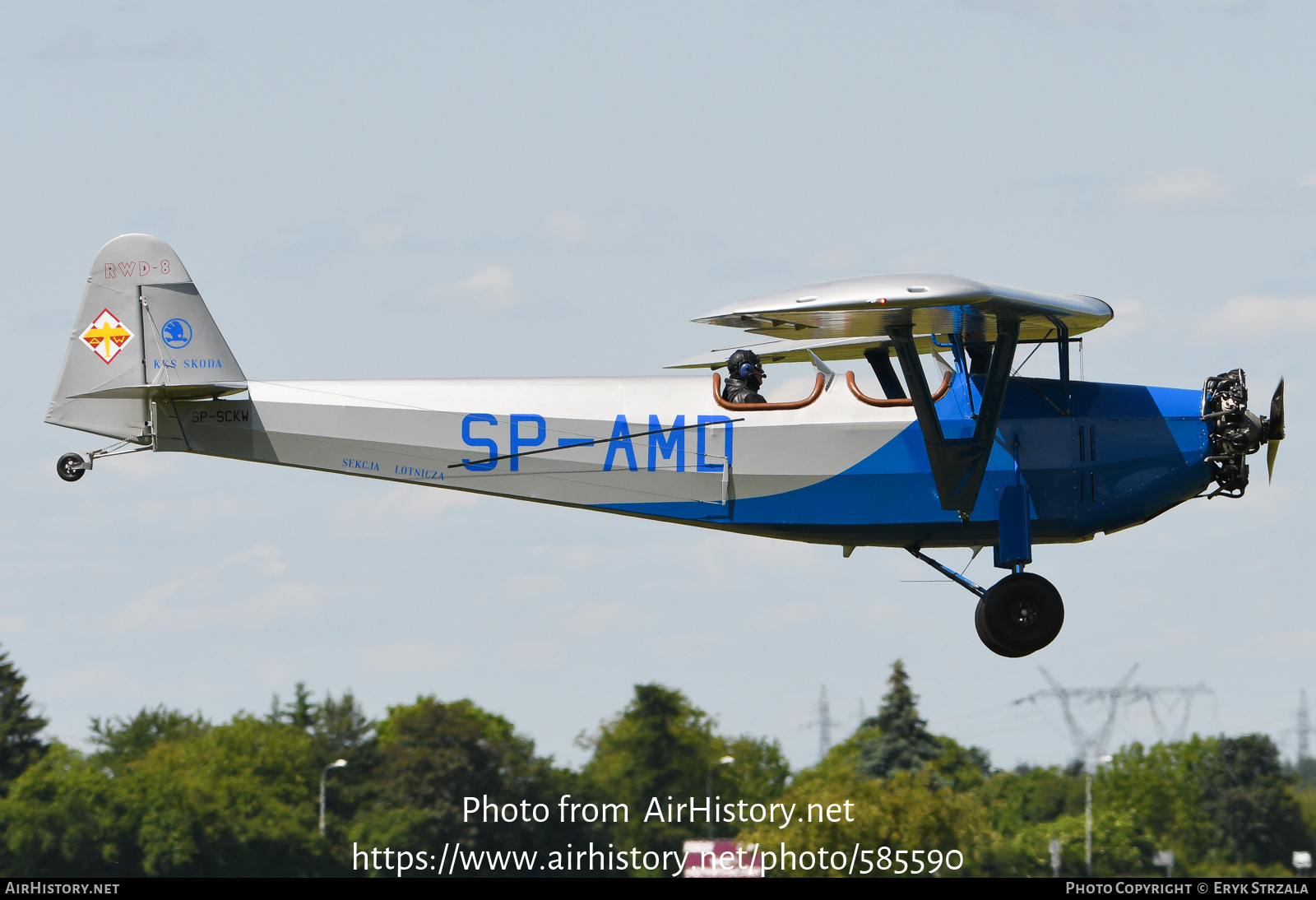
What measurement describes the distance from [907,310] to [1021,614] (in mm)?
3121

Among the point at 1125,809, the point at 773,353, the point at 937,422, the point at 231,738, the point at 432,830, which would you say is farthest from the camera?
the point at 1125,809

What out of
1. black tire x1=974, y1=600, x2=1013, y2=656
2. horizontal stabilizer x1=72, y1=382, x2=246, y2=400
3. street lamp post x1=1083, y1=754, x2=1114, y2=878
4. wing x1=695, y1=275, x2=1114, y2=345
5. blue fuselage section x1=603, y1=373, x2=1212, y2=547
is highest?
wing x1=695, y1=275, x2=1114, y2=345

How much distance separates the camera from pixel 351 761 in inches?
→ 3191

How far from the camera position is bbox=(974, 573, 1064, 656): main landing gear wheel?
14.8 meters

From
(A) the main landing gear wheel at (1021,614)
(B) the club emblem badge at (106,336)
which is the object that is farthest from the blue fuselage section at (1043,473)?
(B) the club emblem badge at (106,336)

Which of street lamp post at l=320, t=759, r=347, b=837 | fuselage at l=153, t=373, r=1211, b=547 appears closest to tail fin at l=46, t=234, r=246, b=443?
fuselage at l=153, t=373, r=1211, b=547

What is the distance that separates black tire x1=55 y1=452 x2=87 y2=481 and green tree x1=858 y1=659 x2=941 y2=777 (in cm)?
6234

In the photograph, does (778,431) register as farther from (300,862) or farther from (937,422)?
(300,862)

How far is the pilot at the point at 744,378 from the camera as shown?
15.4 metres

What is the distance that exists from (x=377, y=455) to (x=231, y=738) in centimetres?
6756

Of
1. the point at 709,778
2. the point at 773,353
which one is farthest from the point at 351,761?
the point at 773,353

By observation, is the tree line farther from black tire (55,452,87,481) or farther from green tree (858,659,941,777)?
black tire (55,452,87,481)

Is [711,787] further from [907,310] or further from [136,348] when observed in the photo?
[907,310]

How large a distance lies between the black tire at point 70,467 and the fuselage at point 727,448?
808mm
